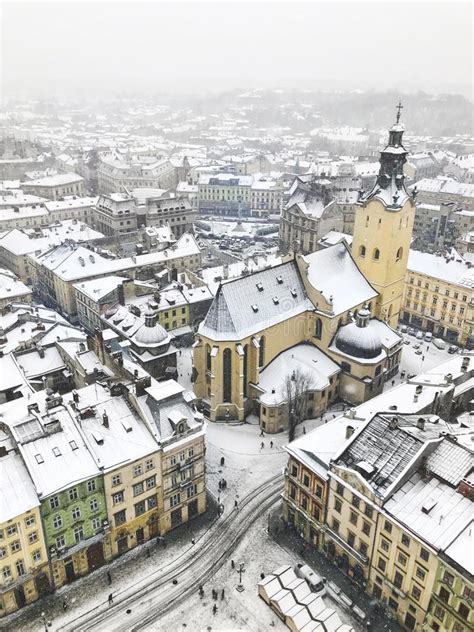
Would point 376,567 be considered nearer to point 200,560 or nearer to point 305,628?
point 305,628

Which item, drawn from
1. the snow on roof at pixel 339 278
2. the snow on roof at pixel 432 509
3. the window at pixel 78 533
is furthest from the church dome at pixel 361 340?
the window at pixel 78 533

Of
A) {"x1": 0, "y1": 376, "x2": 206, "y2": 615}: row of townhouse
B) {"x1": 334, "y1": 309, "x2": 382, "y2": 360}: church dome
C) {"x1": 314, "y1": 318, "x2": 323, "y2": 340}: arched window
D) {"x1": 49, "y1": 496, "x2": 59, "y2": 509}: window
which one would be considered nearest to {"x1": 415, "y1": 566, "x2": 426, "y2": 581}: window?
{"x1": 0, "y1": 376, "x2": 206, "y2": 615}: row of townhouse

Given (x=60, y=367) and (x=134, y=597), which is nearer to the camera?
(x=134, y=597)

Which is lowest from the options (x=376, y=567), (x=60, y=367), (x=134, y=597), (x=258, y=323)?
(x=134, y=597)

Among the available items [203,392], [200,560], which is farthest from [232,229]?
[200,560]

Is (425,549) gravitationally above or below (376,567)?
above

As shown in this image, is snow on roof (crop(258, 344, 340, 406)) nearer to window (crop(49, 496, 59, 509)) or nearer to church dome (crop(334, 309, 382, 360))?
church dome (crop(334, 309, 382, 360))
